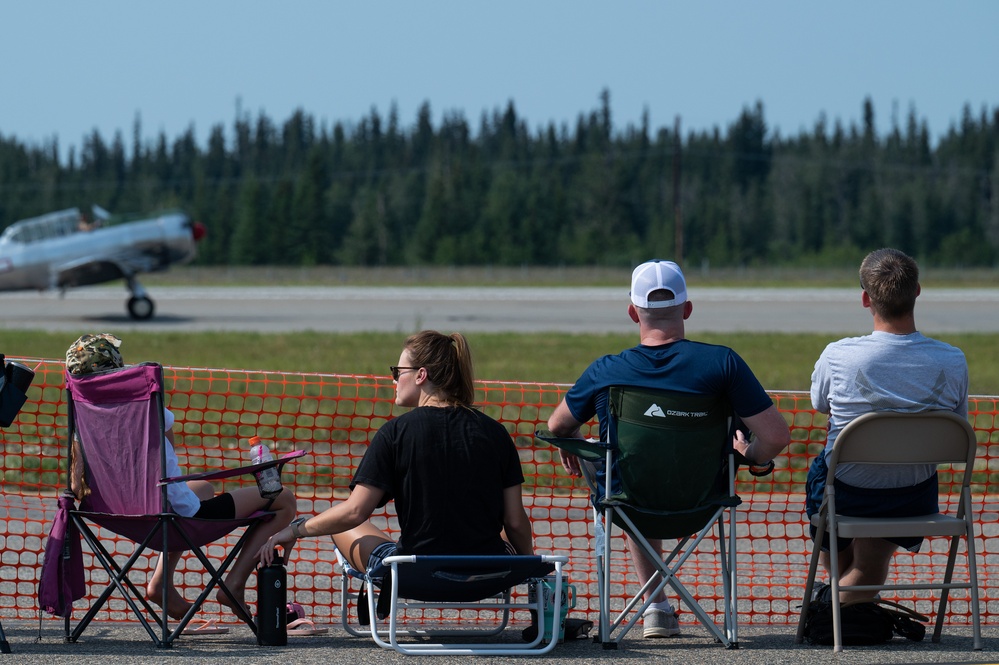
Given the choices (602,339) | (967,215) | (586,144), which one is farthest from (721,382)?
(586,144)

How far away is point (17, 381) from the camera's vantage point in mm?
4488

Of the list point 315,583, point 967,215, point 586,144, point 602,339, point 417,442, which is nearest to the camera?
point 417,442

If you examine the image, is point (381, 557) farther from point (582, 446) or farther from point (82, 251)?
point (82, 251)

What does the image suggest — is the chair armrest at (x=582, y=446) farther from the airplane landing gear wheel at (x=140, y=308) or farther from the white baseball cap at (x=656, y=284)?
the airplane landing gear wheel at (x=140, y=308)

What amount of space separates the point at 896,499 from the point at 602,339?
19735mm

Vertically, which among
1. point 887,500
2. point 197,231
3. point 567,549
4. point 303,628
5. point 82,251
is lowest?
point 567,549

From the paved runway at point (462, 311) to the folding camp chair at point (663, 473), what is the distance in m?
22.2

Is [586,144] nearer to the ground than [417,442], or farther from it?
farther from it

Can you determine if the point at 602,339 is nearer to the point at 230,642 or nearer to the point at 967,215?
the point at 230,642

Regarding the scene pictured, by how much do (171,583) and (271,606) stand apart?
49cm

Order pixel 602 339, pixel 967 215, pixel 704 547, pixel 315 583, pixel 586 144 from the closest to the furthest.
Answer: pixel 315 583 < pixel 704 547 < pixel 602 339 < pixel 967 215 < pixel 586 144

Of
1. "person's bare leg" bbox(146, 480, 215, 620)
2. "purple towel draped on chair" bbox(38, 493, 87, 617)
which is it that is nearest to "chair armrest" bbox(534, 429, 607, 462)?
"person's bare leg" bbox(146, 480, 215, 620)

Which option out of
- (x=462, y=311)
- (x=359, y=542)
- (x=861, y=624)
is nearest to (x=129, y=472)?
(x=359, y=542)

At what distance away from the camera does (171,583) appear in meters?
4.61
